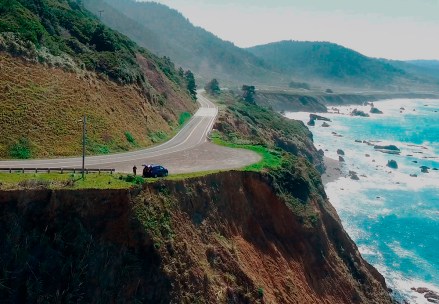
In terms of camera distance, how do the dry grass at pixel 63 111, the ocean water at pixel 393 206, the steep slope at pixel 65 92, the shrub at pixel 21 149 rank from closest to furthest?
the shrub at pixel 21 149 → the dry grass at pixel 63 111 → the steep slope at pixel 65 92 → the ocean water at pixel 393 206

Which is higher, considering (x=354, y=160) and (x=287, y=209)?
(x=287, y=209)

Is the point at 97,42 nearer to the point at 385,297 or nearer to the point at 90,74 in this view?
the point at 90,74

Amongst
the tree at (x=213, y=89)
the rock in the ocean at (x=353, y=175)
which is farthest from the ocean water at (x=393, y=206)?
the tree at (x=213, y=89)

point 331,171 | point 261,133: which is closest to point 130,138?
point 261,133

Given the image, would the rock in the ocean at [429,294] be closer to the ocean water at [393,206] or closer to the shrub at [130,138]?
the ocean water at [393,206]

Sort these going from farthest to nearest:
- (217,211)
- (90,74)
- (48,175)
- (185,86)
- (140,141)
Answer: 1. (185,86)
2. (90,74)
3. (140,141)
4. (217,211)
5. (48,175)

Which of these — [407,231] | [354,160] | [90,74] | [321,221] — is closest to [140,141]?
[90,74]
